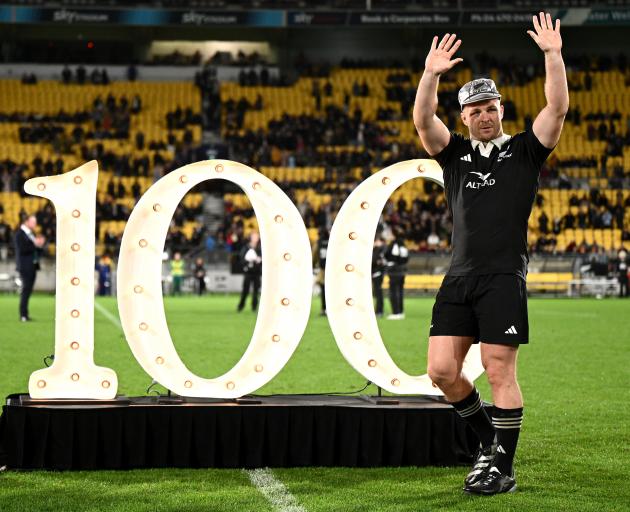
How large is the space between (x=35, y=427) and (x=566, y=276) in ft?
100

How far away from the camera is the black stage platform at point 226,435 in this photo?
6.51 metres

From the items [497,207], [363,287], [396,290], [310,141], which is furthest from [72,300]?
[310,141]

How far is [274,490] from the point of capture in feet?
19.5

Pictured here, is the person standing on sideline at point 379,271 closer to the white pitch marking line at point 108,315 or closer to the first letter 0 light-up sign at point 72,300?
the white pitch marking line at point 108,315

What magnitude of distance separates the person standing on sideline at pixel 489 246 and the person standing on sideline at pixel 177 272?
2816 cm

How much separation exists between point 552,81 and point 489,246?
0.94 meters

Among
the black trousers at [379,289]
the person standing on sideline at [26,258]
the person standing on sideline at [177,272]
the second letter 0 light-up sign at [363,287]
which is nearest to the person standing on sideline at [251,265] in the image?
the black trousers at [379,289]

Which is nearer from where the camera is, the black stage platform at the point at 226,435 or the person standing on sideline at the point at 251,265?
the black stage platform at the point at 226,435

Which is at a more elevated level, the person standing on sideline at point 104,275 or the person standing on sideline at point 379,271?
the person standing on sideline at point 379,271

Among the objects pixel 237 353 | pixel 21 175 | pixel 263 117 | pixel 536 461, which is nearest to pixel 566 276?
pixel 263 117

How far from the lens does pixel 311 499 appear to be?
5.71m

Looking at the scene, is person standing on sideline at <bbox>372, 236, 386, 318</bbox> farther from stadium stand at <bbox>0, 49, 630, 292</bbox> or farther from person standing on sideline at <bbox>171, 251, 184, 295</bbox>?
stadium stand at <bbox>0, 49, 630, 292</bbox>

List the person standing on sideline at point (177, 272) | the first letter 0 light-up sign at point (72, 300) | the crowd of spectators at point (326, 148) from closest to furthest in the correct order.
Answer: the first letter 0 light-up sign at point (72, 300)
the person standing on sideline at point (177, 272)
the crowd of spectators at point (326, 148)

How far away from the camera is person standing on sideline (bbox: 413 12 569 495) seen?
5.85m
